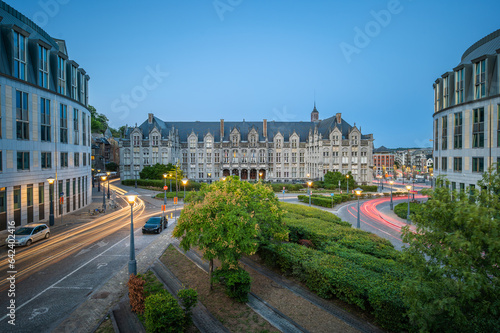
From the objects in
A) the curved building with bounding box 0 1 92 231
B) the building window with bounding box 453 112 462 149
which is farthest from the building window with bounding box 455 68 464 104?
the curved building with bounding box 0 1 92 231

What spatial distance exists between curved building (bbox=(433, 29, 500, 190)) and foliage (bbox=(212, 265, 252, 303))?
29.4 meters

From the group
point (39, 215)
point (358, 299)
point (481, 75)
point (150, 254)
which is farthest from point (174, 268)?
point (481, 75)

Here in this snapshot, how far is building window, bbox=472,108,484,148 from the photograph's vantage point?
3136 centimetres

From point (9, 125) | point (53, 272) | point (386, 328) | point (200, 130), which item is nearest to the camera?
point (386, 328)

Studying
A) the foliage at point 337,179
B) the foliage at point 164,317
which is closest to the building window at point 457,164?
the foliage at point 337,179

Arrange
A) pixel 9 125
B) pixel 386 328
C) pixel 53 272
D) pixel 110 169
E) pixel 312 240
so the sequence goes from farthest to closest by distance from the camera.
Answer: pixel 110 169 < pixel 9 125 < pixel 312 240 < pixel 53 272 < pixel 386 328

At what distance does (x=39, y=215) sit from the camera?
31109 millimetres

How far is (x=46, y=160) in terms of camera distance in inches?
1278

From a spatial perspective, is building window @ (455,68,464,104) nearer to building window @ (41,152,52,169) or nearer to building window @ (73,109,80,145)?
building window @ (41,152,52,169)

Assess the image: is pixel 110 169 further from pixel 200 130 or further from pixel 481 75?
pixel 481 75

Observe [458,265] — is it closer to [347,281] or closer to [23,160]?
[347,281]

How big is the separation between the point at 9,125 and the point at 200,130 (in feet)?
197

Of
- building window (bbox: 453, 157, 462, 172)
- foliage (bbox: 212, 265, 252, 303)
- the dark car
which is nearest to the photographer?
foliage (bbox: 212, 265, 252, 303)

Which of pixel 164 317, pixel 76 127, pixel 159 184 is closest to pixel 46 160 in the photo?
pixel 76 127
